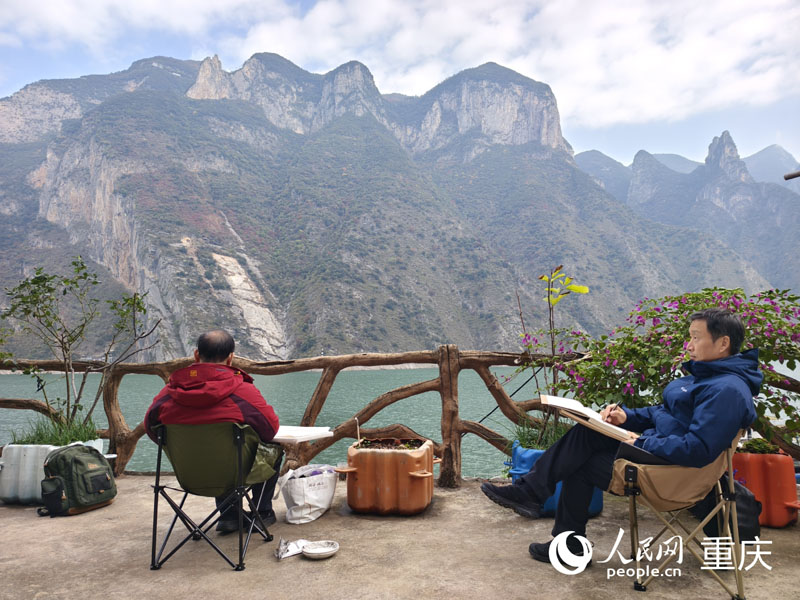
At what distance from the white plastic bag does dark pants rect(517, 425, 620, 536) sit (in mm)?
1423

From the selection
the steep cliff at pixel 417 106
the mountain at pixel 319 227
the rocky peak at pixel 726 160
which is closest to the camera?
the mountain at pixel 319 227

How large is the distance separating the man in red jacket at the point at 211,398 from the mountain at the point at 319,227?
50.4 metres

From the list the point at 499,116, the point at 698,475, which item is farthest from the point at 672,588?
the point at 499,116

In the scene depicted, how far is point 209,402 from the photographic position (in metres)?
2.33

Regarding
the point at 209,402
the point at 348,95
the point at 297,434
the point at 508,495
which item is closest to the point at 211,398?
the point at 209,402

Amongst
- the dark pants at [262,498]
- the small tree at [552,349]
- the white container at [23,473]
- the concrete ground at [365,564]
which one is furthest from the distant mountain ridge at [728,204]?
the white container at [23,473]

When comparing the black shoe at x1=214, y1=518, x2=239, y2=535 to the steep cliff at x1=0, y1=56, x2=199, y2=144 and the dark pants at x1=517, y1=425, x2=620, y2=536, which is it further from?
the steep cliff at x1=0, y1=56, x2=199, y2=144

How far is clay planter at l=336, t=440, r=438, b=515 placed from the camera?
3.19 m

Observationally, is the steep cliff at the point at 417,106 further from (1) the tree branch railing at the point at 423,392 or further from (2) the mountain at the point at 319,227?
(1) the tree branch railing at the point at 423,392

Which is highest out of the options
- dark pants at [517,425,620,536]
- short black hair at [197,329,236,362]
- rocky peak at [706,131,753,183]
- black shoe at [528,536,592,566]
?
rocky peak at [706,131,753,183]

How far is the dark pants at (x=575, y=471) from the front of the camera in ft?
7.18

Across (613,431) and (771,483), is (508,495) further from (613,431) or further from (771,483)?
(771,483)

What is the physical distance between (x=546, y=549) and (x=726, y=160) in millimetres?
153570

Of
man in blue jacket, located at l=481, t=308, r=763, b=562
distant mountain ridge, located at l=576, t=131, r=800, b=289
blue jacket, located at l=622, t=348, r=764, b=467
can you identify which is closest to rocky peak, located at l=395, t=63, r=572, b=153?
distant mountain ridge, located at l=576, t=131, r=800, b=289
